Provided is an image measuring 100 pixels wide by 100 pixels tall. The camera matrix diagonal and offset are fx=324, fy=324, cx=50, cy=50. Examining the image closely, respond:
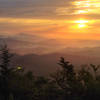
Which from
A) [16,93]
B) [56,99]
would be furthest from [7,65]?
[56,99]

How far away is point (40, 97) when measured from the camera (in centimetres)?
1428

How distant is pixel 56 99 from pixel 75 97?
34.1 inches

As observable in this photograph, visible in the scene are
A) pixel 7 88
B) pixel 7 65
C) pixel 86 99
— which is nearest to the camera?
pixel 86 99

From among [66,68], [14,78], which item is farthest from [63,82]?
[14,78]

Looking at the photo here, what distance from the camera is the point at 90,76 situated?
1555 centimetres

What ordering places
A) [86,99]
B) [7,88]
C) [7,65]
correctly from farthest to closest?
1. [7,65]
2. [7,88]
3. [86,99]

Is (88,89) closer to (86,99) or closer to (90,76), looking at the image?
(86,99)

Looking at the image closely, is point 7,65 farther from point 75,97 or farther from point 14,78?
point 75,97

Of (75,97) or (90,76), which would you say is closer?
(75,97)

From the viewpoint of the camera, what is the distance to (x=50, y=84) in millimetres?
14859

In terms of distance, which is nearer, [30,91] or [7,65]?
[30,91]

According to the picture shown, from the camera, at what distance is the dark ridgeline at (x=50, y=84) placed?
14.0 meters

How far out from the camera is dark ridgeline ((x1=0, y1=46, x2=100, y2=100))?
14.0 m

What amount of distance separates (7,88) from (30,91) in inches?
45.6
